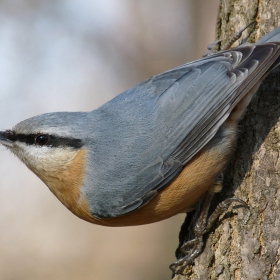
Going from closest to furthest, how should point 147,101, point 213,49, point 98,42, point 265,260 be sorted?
point 265,260 < point 147,101 < point 213,49 < point 98,42

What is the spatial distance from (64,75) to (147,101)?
13.5 feet

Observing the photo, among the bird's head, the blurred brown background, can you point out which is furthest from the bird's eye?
the blurred brown background

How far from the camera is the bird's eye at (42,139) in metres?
3.46

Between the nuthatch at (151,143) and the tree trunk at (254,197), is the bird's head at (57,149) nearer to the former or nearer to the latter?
the nuthatch at (151,143)

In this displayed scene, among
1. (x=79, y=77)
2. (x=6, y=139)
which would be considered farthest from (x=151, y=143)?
(x=79, y=77)

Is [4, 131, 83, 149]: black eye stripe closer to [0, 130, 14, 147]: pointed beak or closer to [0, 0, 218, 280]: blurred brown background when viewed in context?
[0, 130, 14, 147]: pointed beak

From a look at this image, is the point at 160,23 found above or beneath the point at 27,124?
above

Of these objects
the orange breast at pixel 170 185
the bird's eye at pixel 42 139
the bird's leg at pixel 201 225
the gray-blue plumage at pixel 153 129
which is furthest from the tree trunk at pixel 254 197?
the bird's eye at pixel 42 139

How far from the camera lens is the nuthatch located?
11.3 feet

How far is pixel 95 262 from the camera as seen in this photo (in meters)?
6.75

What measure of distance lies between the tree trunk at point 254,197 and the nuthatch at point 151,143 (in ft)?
0.42

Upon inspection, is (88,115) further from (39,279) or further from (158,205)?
(39,279)

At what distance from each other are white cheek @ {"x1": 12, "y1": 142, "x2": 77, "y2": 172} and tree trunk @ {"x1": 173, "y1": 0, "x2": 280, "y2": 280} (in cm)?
122

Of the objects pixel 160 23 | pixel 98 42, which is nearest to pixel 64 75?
pixel 98 42
